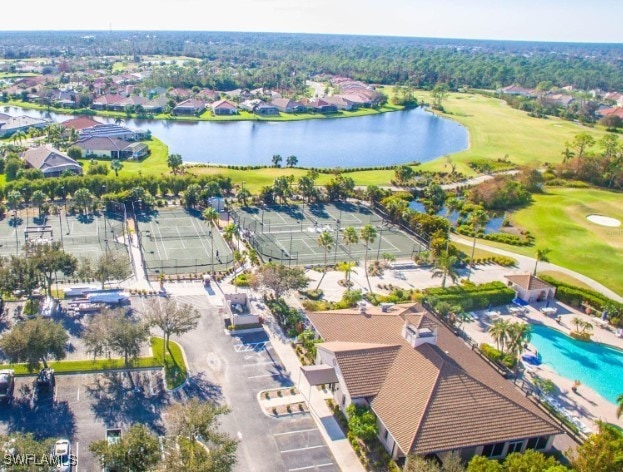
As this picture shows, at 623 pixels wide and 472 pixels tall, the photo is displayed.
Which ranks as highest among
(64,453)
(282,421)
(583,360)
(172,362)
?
(64,453)

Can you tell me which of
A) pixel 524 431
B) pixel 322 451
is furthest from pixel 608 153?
pixel 322 451

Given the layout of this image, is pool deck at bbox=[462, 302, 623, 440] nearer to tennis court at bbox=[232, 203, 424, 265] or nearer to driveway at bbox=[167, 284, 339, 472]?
tennis court at bbox=[232, 203, 424, 265]

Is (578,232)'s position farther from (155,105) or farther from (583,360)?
(155,105)

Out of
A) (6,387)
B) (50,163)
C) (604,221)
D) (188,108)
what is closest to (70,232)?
(50,163)

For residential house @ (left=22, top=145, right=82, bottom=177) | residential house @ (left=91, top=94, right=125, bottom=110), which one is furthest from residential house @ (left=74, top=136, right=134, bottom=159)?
residential house @ (left=91, top=94, right=125, bottom=110)

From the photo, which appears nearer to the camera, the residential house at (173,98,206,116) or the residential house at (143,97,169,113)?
the residential house at (143,97,169,113)

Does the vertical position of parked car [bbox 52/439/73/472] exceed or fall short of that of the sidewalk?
it exceeds it
